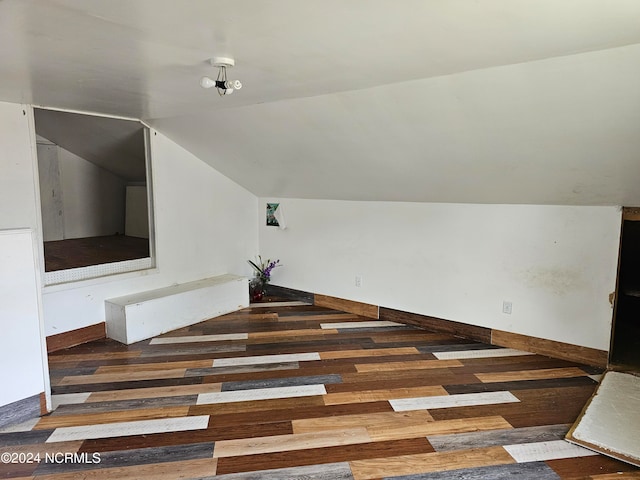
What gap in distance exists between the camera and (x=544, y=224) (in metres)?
3.09

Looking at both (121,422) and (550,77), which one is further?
(121,422)

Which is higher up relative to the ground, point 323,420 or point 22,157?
point 22,157

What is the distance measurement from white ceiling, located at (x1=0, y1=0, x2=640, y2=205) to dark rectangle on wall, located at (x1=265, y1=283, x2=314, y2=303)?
4.99 ft

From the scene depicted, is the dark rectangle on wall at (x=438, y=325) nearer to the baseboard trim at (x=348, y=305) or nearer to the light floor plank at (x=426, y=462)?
the baseboard trim at (x=348, y=305)

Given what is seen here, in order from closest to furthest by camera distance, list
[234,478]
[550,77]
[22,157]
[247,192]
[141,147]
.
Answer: [234,478] → [550,77] → [22,157] → [141,147] → [247,192]

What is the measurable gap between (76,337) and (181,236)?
1.33 meters

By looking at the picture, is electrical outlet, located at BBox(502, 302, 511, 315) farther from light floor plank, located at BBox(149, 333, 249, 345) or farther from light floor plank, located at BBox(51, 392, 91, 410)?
light floor plank, located at BBox(51, 392, 91, 410)

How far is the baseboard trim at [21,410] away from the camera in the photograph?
2217mm

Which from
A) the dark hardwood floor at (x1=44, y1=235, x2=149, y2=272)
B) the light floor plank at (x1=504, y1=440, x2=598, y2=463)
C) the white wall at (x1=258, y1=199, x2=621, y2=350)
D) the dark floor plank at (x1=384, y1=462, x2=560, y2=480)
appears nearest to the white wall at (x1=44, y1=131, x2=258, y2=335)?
the dark hardwood floor at (x1=44, y1=235, x2=149, y2=272)

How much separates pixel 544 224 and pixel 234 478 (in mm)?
2754

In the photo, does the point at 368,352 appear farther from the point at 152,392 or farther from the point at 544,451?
the point at 152,392

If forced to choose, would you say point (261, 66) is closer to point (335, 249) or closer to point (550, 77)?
point (550, 77)

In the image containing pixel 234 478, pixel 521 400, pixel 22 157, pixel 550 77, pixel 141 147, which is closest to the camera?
pixel 234 478

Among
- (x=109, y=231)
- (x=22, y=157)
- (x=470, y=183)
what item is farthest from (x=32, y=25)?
(x=109, y=231)
